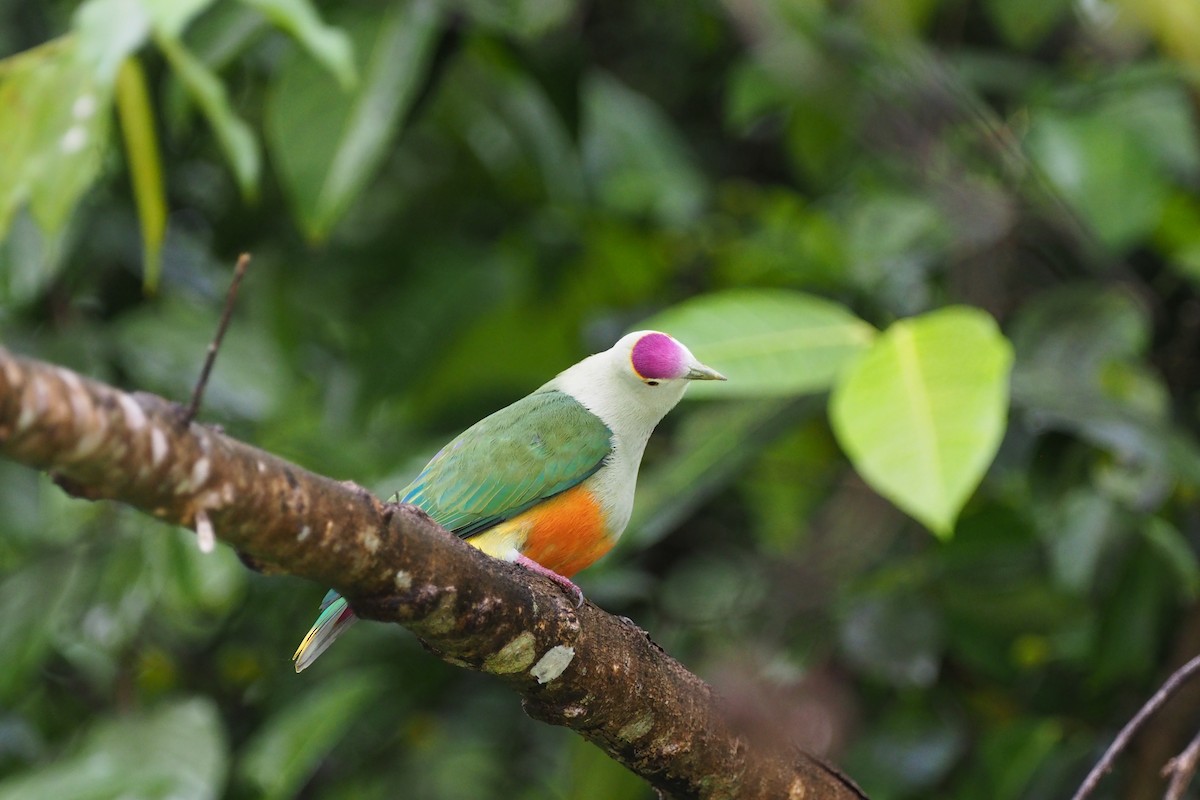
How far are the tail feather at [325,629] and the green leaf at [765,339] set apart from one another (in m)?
0.84

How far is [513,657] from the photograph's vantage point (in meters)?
1.85

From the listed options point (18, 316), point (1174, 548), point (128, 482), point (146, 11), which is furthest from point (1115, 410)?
point (18, 316)

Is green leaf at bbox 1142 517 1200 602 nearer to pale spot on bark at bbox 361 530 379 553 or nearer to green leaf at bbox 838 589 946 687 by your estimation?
green leaf at bbox 838 589 946 687

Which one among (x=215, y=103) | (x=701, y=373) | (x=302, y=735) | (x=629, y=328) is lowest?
(x=302, y=735)

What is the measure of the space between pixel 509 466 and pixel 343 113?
4.64 ft

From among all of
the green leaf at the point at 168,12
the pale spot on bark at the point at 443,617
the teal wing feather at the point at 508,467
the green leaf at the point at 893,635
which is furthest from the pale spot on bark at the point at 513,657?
the green leaf at the point at 893,635

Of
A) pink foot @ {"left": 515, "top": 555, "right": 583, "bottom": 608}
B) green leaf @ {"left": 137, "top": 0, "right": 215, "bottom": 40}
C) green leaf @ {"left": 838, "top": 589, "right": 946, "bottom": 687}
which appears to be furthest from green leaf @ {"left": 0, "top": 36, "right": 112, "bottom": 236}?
green leaf @ {"left": 838, "top": 589, "right": 946, "bottom": 687}

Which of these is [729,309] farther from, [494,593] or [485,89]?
[485,89]

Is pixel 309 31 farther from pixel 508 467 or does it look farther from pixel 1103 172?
pixel 1103 172

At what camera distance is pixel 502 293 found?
4066 mm

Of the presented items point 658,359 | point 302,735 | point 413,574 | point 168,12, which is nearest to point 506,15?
point 168,12

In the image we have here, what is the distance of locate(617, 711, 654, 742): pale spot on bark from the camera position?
2.05m

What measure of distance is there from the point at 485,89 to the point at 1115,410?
245 cm

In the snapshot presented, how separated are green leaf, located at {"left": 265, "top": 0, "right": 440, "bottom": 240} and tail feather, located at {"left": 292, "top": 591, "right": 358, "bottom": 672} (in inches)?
48.0
